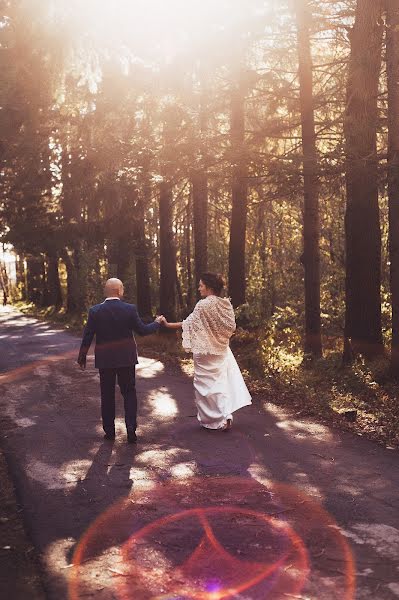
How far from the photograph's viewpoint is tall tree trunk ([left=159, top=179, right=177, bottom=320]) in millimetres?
23219

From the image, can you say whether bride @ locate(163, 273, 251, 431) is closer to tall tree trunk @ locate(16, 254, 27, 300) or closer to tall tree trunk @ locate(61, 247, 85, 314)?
tall tree trunk @ locate(61, 247, 85, 314)

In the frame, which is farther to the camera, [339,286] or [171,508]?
[339,286]

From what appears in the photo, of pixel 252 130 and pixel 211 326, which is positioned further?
pixel 252 130

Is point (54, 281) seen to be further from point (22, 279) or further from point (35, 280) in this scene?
point (22, 279)

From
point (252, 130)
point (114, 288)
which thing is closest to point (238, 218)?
point (252, 130)

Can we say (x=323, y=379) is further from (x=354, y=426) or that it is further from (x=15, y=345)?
(x=15, y=345)

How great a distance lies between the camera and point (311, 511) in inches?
242

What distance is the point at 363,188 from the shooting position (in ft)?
47.5

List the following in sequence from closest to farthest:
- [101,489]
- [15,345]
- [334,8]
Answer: [101,489], [334,8], [15,345]

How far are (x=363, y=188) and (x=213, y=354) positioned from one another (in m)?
6.24

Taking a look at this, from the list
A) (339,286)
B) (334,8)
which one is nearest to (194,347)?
(334,8)

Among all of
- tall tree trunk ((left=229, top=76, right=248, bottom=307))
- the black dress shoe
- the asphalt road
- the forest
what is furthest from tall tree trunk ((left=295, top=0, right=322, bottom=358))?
the black dress shoe

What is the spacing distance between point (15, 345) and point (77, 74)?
894 cm

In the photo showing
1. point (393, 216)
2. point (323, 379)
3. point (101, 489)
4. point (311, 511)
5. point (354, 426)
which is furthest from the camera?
point (323, 379)
